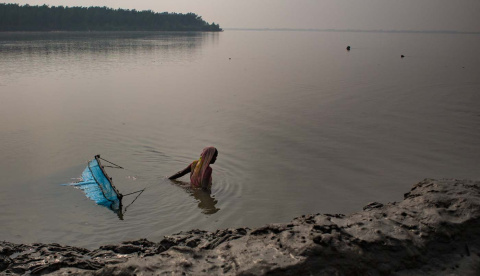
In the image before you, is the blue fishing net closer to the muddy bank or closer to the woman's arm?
the woman's arm

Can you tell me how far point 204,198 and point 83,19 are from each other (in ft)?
356

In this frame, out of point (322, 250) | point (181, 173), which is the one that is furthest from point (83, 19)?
point (322, 250)

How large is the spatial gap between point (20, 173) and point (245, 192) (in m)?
4.61

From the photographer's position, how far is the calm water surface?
22.5ft

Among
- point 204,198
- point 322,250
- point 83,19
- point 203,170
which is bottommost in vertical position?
point 204,198

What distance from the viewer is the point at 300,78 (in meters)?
23.4

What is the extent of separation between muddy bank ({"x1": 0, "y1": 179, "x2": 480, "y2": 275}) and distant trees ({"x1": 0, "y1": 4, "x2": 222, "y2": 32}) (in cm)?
9247

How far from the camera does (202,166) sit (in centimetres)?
757

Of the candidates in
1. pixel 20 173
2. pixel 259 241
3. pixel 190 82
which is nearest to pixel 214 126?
pixel 20 173

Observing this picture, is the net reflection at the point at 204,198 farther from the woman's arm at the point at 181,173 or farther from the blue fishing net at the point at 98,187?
the blue fishing net at the point at 98,187

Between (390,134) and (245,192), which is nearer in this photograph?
(245,192)

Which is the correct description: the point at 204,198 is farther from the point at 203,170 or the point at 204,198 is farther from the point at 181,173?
the point at 181,173

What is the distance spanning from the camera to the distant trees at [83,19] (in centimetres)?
8712

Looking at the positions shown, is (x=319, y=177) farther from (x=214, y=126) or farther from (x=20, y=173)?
(x=20, y=173)
